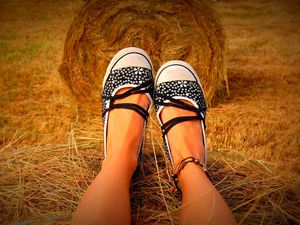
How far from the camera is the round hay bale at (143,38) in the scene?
244 cm

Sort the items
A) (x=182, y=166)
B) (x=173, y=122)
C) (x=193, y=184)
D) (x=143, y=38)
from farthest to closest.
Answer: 1. (x=143, y=38)
2. (x=173, y=122)
3. (x=182, y=166)
4. (x=193, y=184)

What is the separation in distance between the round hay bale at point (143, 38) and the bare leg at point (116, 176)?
123 centimetres

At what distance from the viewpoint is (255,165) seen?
49.5 inches

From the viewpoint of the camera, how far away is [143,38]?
106 inches

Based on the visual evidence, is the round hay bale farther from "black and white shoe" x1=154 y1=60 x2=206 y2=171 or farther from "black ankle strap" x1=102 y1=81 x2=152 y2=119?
"black ankle strap" x1=102 y1=81 x2=152 y2=119

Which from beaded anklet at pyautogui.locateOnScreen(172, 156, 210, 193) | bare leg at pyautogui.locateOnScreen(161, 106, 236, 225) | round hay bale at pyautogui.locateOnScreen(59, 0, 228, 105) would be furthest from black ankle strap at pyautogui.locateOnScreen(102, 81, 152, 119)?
round hay bale at pyautogui.locateOnScreen(59, 0, 228, 105)

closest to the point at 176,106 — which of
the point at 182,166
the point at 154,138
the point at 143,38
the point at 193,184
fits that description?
the point at 154,138

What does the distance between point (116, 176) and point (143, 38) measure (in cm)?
189

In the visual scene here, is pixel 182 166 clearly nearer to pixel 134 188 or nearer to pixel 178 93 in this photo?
pixel 134 188

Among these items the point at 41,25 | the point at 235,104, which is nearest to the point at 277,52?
the point at 235,104

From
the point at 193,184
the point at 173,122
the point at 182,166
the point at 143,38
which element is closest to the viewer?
the point at 193,184

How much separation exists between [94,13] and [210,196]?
6.48 feet

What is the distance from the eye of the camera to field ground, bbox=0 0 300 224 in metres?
1.01

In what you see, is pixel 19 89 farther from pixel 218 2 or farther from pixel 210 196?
pixel 218 2
